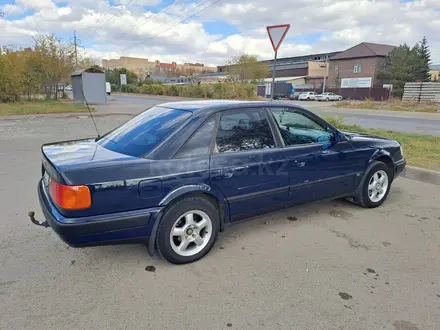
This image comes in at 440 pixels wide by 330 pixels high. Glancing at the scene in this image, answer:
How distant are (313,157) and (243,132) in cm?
94

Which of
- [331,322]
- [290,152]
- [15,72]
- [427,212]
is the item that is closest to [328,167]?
[290,152]

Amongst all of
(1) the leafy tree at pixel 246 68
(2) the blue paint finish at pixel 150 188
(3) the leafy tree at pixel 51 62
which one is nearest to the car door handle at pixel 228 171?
(2) the blue paint finish at pixel 150 188

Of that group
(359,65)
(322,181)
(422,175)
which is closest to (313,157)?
(322,181)

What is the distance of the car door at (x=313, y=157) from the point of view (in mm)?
3545

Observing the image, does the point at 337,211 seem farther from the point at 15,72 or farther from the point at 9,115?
the point at 15,72

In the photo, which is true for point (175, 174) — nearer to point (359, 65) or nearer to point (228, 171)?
point (228, 171)

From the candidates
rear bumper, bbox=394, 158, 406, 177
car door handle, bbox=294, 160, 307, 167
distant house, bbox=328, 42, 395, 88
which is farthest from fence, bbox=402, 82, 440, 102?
car door handle, bbox=294, 160, 307, 167

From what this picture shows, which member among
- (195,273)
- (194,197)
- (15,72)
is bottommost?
(195,273)

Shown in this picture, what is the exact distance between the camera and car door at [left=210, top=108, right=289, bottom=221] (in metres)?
3.08

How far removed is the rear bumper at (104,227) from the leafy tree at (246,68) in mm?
44031

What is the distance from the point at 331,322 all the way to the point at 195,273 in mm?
1195

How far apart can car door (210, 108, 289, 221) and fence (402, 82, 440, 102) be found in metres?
33.2

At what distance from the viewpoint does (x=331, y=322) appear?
225 cm

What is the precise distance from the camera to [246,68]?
4716 centimetres
